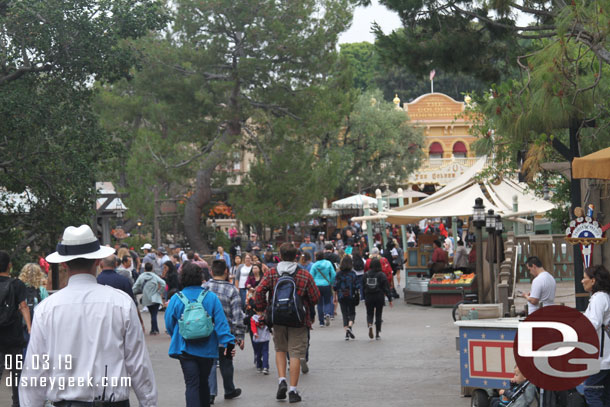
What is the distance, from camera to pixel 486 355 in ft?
28.6

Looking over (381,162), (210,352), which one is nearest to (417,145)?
(381,162)

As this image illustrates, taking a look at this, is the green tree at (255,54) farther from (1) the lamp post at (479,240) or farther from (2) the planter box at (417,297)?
(1) the lamp post at (479,240)

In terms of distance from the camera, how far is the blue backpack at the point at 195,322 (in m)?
8.06

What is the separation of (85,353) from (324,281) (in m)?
12.7

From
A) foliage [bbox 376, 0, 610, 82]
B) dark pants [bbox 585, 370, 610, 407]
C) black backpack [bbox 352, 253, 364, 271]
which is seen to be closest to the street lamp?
black backpack [bbox 352, 253, 364, 271]

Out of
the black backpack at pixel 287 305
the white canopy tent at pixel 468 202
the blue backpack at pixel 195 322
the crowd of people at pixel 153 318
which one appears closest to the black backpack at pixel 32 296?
the crowd of people at pixel 153 318

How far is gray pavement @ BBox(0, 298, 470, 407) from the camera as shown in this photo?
33.8 ft

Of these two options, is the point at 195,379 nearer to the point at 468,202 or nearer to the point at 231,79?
the point at 468,202

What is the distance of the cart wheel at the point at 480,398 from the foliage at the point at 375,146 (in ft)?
137

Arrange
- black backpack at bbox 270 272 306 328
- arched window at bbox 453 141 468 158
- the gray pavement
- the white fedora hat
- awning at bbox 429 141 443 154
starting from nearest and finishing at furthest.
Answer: the white fedora hat < black backpack at bbox 270 272 306 328 < the gray pavement < awning at bbox 429 141 443 154 < arched window at bbox 453 141 468 158

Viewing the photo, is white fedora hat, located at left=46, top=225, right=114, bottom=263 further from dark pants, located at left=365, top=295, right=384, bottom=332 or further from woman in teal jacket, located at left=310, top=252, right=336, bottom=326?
woman in teal jacket, located at left=310, top=252, right=336, bottom=326

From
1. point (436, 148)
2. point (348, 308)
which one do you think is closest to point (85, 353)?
point (348, 308)

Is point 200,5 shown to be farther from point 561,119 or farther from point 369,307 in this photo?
point 561,119

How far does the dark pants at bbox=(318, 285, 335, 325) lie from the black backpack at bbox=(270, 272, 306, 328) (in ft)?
25.2
